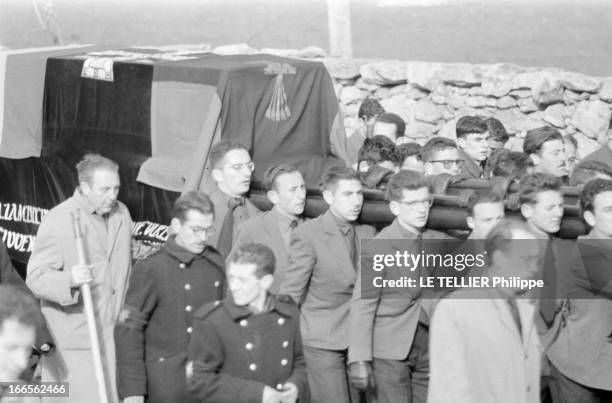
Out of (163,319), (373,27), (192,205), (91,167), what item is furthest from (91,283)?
(373,27)

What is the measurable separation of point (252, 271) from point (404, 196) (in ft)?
4.15

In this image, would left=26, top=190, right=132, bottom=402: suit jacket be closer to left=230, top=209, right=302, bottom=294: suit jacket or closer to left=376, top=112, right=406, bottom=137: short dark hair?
left=230, top=209, right=302, bottom=294: suit jacket

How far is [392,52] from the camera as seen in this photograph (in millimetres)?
13938

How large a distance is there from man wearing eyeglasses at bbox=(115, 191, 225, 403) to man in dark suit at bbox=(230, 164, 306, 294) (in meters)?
0.67

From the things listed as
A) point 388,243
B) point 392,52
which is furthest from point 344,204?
point 392,52

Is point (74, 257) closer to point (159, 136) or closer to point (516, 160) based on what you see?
point (159, 136)

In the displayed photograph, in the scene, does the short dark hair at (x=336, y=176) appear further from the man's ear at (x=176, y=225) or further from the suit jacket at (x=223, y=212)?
the man's ear at (x=176, y=225)

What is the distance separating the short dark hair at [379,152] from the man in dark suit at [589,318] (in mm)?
1596

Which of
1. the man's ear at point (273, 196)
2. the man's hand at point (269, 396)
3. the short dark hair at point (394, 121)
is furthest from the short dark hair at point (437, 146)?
the man's hand at point (269, 396)

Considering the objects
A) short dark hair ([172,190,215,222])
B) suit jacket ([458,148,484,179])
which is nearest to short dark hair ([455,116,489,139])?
suit jacket ([458,148,484,179])

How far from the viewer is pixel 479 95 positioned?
29.9 feet

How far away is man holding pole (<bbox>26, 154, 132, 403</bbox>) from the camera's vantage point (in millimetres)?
6098

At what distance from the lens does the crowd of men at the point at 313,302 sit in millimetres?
4531

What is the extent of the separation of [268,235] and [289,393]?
4.71 ft
